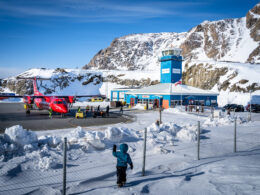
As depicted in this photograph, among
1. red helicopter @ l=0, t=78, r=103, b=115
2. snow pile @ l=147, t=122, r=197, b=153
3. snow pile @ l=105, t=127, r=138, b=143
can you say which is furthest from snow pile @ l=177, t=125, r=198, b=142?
red helicopter @ l=0, t=78, r=103, b=115

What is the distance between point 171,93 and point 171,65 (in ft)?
41.9

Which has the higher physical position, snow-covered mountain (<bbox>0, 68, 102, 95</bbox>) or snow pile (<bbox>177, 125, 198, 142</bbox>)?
snow-covered mountain (<bbox>0, 68, 102, 95</bbox>)

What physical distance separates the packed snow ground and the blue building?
84.6 ft

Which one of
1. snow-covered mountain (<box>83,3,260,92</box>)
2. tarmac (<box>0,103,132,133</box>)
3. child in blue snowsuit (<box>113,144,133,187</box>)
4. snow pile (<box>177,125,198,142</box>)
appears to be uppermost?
snow-covered mountain (<box>83,3,260,92</box>)

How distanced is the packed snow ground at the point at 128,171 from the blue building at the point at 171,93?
2579 cm

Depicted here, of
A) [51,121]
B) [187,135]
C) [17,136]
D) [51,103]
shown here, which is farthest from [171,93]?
[17,136]

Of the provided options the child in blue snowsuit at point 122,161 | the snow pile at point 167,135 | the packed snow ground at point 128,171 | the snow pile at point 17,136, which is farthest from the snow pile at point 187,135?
the snow pile at point 17,136

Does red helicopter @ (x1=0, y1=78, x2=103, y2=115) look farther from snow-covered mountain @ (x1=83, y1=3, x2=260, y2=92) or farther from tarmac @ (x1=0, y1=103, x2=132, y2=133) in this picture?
snow-covered mountain @ (x1=83, y1=3, x2=260, y2=92)

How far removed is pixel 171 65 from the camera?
167 feet

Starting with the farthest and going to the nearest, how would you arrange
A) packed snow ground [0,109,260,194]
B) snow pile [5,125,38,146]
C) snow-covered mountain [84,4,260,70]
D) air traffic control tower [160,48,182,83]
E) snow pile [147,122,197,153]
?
snow-covered mountain [84,4,260,70]
air traffic control tower [160,48,182,83]
snow pile [147,122,197,153]
snow pile [5,125,38,146]
packed snow ground [0,109,260,194]

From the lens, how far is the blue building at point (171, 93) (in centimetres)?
4119

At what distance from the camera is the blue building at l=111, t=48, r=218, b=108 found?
41.2 metres

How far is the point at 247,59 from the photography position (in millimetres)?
108125

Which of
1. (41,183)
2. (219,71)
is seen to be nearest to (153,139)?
(41,183)
